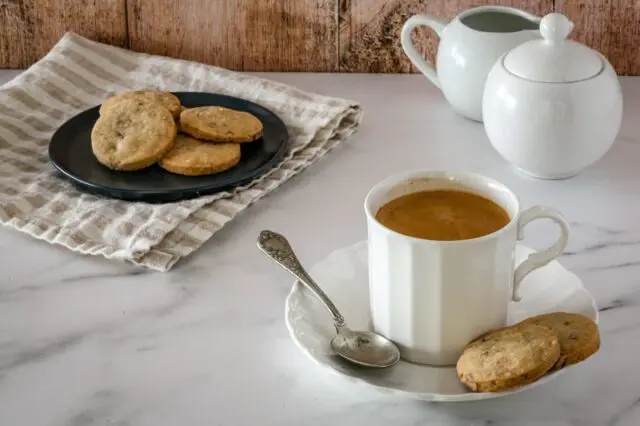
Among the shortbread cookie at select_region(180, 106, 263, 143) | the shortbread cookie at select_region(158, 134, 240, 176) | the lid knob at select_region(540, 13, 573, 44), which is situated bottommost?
the shortbread cookie at select_region(158, 134, 240, 176)

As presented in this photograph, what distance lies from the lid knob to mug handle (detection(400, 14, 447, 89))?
192 millimetres

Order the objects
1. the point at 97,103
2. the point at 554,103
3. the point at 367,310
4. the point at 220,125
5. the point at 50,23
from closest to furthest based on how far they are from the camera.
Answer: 1. the point at 367,310
2. the point at 554,103
3. the point at 220,125
4. the point at 97,103
5. the point at 50,23

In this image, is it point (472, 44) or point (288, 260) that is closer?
point (288, 260)

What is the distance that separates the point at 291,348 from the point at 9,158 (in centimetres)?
47

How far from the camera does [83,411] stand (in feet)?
2.20

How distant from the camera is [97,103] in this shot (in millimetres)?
1172

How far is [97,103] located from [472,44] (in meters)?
0.47

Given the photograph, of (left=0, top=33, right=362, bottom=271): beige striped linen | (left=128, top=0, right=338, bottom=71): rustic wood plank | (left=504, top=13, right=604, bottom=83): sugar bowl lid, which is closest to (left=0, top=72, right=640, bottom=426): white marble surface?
(left=0, top=33, right=362, bottom=271): beige striped linen

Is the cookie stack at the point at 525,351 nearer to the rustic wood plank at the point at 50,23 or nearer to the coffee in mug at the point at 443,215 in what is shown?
the coffee in mug at the point at 443,215

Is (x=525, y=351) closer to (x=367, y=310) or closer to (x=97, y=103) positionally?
(x=367, y=310)

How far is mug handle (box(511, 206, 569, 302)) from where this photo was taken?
697mm

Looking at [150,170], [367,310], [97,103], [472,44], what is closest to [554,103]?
[472,44]

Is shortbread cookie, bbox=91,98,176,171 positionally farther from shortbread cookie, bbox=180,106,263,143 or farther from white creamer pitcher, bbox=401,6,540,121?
white creamer pitcher, bbox=401,6,540,121

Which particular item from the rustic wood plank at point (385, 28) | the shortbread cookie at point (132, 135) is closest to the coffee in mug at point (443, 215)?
the shortbread cookie at point (132, 135)
